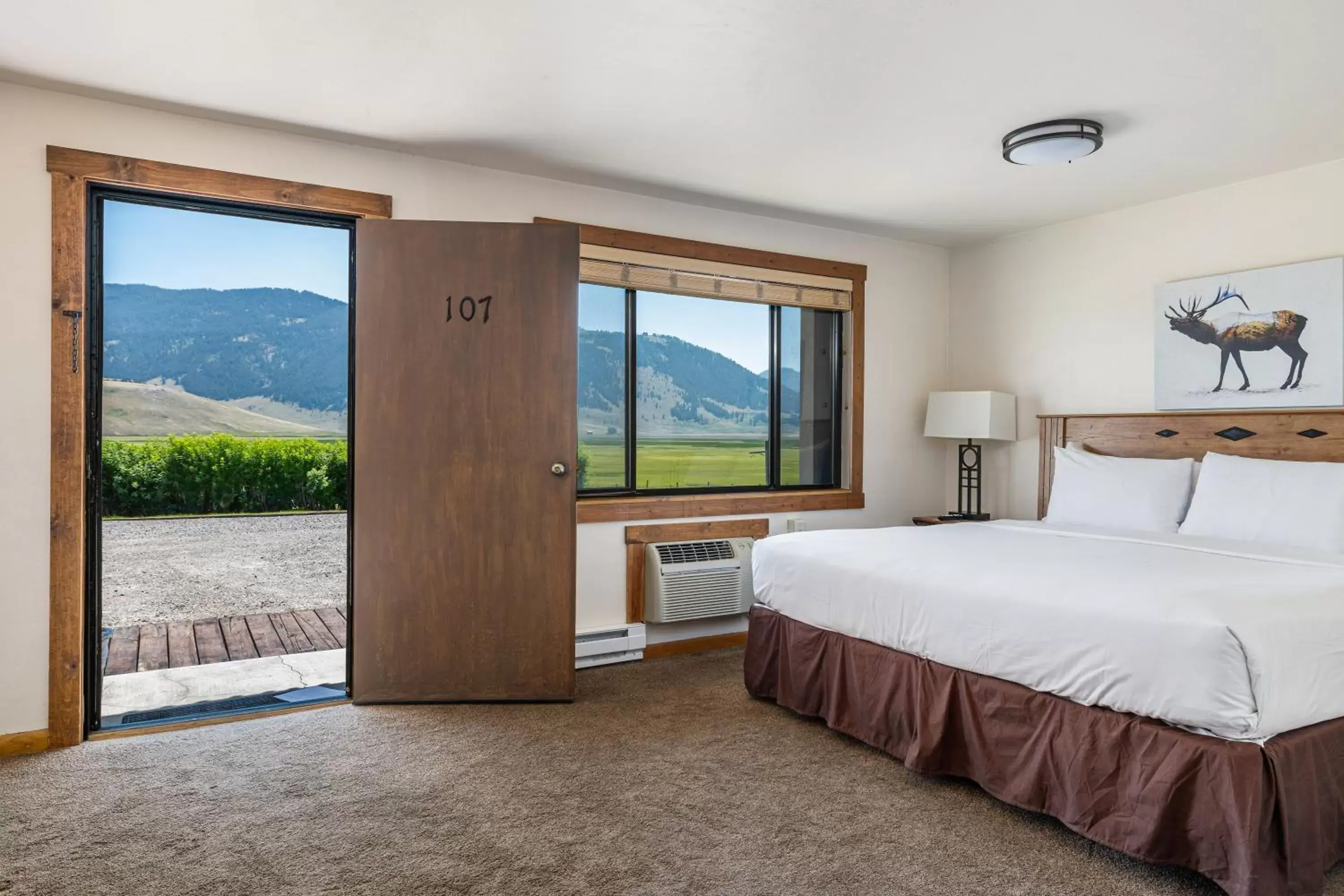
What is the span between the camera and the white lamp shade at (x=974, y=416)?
184 inches

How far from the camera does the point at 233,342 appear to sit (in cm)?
579

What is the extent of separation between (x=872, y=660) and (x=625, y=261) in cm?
231

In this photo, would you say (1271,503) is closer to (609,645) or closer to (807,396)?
(807,396)

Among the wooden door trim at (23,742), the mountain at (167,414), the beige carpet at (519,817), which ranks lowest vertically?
the beige carpet at (519,817)

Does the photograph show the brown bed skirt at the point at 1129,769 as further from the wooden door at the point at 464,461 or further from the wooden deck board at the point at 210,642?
the wooden deck board at the point at 210,642

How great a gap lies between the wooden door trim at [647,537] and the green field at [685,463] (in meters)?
0.25

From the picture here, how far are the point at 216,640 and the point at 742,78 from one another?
13.6ft

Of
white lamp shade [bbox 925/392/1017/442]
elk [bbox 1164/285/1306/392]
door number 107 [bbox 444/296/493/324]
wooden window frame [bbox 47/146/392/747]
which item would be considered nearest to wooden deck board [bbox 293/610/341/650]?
wooden window frame [bbox 47/146/392/747]

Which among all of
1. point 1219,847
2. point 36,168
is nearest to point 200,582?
point 36,168

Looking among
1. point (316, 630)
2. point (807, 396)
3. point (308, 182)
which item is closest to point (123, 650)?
point (316, 630)

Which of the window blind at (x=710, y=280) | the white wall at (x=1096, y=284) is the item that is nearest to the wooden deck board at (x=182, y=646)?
the window blind at (x=710, y=280)

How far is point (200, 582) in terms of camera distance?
5477 millimetres

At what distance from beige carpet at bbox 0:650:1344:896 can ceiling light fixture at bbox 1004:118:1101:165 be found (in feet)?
7.91

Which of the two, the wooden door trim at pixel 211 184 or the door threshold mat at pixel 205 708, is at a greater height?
the wooden door trim at pixel 211 184
